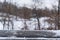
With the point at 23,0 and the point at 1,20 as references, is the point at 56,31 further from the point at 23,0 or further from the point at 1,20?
the point at 1,20

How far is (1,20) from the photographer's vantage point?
102 inches

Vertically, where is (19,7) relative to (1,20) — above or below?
above

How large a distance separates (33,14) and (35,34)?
37 centimetres

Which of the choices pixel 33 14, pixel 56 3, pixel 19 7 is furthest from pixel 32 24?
pixel 56 3

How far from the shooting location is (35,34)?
247 cm

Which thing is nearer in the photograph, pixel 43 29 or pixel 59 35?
pixel 59 35

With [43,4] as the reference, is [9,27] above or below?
below

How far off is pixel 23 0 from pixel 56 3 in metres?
0.55

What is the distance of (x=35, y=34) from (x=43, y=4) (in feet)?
1.75

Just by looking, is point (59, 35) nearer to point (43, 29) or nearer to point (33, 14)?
point (43, 29)

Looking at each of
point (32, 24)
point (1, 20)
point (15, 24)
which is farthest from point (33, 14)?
point (1, 20)

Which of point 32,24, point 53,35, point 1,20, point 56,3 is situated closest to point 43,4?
point 56,3

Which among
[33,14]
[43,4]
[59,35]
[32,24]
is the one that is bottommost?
[59,35]

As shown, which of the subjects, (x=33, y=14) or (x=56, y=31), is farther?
(x=33, y=14)
